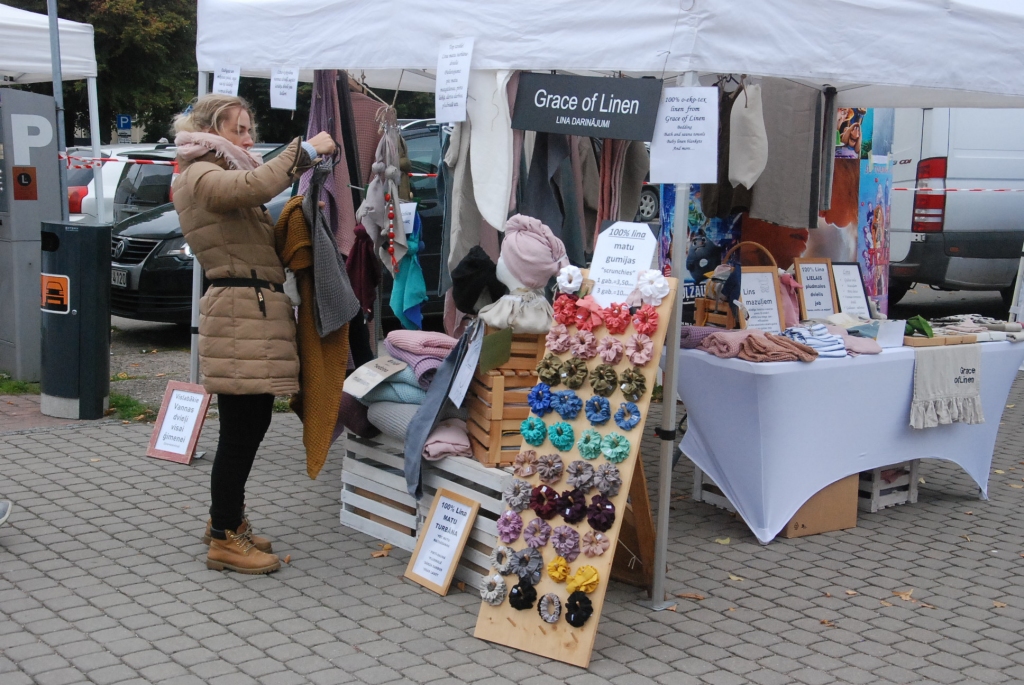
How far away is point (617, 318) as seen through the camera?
A: 3.56 m

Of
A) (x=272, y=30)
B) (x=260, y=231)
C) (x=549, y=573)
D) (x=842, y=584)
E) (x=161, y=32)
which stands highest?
(x=161, y=32)

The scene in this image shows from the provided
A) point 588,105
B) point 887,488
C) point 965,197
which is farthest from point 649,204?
point 588,105

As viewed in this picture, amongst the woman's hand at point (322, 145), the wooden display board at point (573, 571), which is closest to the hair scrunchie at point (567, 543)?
the wooden display board at point (573, 571)

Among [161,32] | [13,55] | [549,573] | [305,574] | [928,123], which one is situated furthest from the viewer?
[161,32]

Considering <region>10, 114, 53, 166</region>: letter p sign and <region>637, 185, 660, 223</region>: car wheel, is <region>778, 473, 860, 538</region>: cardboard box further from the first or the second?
<region>637, 185, 660, 223</region>: car wheel

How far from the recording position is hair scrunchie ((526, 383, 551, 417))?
3.61 m

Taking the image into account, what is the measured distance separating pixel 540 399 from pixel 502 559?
0.57m

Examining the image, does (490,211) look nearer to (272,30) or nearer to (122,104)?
(272,30)

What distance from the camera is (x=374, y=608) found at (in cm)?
374

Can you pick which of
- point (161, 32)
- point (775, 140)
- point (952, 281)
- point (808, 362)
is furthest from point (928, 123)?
point (161, 32)

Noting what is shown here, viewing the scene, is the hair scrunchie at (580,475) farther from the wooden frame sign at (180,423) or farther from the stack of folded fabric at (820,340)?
the wooden frame sign at (180,423)

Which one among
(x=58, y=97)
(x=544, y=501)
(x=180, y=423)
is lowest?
(x=180, y=423)

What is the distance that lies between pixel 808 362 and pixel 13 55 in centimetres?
687

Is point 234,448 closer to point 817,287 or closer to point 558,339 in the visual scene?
point 558,339
